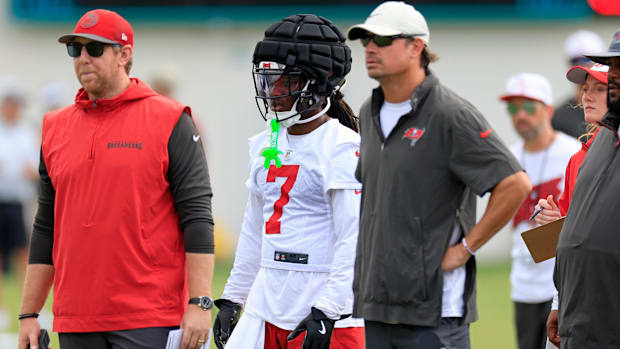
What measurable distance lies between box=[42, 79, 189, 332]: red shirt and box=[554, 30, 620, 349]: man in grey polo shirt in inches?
67.9

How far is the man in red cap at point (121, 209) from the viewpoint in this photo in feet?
15.0

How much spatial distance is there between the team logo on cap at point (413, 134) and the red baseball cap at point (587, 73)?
0.86m

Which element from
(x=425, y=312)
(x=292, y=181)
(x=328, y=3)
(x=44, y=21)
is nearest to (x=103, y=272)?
(x=292, y=181)

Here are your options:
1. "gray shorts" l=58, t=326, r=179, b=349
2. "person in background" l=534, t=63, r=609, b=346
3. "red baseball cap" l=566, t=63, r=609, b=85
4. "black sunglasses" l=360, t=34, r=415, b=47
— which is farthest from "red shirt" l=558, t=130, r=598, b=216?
"gray shorts" l=58, t=326, r=179, b=349

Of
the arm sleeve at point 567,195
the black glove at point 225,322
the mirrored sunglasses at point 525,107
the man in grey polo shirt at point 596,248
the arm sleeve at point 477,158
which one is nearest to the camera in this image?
the man in grey polo shirt at point 596,248

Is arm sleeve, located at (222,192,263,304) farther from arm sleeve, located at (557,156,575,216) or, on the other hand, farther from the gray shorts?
arm sleeve, located at (557,156,575,216)

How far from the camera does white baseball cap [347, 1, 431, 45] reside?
160 inches

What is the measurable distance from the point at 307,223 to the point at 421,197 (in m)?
0.81

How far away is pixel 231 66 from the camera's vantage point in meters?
15.0

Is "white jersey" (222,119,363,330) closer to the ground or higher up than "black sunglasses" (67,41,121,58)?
closer to the ground

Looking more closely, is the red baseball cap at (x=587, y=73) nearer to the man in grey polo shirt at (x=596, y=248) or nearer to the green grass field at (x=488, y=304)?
the man in grey polo shirt at (x=596, y=248)

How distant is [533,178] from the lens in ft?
22.2

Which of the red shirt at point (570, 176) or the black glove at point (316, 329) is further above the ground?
the red shirt at point (570, 176)

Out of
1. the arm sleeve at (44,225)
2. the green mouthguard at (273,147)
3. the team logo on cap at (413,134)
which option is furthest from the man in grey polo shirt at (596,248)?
the arm sleeve at (44,225)
